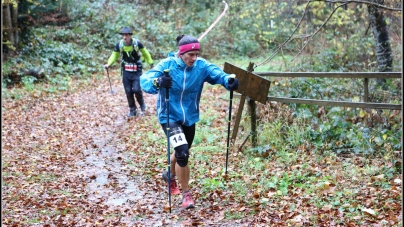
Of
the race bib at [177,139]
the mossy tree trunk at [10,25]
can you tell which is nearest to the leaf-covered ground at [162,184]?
the race bib at [177,139]

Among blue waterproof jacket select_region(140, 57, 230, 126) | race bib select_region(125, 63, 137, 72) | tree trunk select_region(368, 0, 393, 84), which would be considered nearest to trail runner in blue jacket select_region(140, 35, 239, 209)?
blue waterproof jacket select_region(140, 57, 230, 126)

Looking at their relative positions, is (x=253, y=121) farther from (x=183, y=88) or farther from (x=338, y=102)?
(x=183, y=88)

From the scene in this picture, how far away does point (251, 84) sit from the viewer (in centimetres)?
859

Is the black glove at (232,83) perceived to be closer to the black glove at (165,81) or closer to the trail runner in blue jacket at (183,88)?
the trail runner in blue jacket at (183,88)

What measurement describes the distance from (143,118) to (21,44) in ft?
35.3

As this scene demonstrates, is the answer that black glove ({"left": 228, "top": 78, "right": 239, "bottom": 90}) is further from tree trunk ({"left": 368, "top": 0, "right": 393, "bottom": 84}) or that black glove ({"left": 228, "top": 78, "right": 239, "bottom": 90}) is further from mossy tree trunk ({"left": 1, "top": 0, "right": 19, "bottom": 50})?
mossy tree trunk ({"left": 1, "top": 0, "right": 19, "bottom": 50})

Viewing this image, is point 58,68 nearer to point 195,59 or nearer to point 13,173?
point 13,173

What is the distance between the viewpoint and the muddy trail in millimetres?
6254

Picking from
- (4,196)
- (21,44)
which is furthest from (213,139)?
(21,44)

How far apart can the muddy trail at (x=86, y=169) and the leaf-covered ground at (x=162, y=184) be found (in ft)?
0.06

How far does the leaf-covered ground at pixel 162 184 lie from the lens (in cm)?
586

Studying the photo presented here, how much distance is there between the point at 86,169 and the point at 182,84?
12.1 feet

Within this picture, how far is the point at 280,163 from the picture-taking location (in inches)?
318

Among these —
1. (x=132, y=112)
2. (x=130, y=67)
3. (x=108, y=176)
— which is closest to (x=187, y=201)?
(x=108, y=176)
